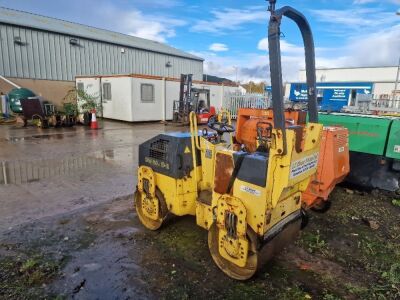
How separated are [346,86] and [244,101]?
11.1 meters

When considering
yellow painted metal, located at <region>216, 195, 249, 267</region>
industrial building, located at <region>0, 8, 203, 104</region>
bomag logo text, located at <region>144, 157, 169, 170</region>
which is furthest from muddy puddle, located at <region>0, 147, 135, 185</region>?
industrial building, located at <region>0, 8, 203, 104</region>

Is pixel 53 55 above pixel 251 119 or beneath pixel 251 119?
above

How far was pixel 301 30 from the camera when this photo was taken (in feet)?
9.69

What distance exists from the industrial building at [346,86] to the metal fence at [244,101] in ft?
11.0

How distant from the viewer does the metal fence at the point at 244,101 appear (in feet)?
68.7

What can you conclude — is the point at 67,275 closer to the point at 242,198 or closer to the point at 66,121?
the point at 242,198

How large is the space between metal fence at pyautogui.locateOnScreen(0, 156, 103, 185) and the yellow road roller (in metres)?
3.76

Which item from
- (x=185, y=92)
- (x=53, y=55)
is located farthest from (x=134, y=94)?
(x=53, y=55)

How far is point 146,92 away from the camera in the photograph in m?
17.9

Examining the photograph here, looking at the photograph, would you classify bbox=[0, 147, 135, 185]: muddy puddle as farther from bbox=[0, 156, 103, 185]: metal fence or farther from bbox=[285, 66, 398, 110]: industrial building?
bbox=[285, 66, 398, 110]: industrial building

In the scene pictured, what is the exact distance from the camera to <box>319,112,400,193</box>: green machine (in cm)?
508

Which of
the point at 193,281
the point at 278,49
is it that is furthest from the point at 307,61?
the point at 193,281

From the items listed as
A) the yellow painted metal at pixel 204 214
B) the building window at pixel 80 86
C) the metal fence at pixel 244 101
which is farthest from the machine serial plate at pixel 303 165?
the building window at pixel 80 86

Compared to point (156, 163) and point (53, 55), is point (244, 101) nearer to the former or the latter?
point (53, 55)
